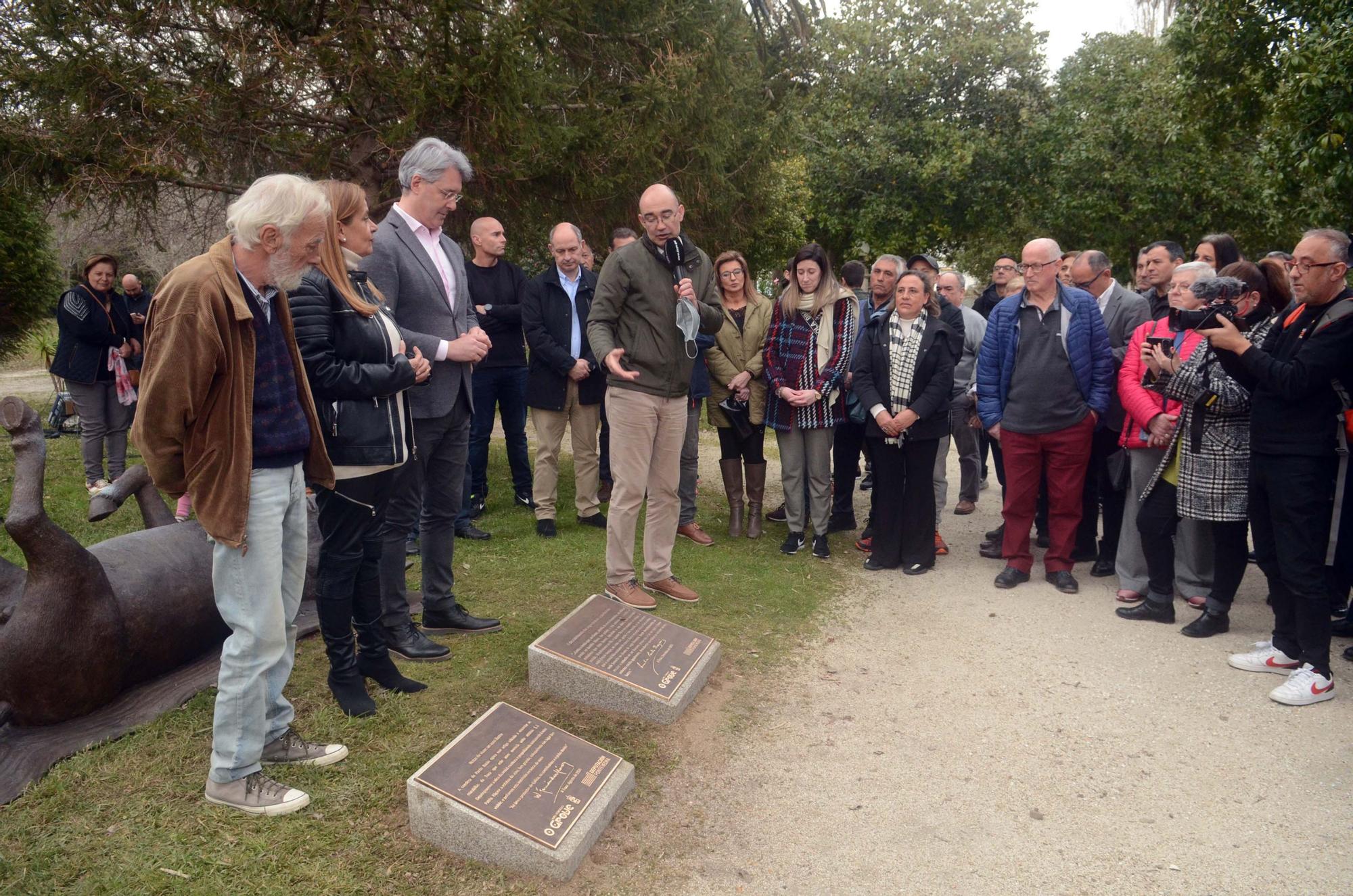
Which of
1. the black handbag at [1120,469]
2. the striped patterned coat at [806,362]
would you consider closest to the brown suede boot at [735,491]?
the striped patterned coat at [806,362]

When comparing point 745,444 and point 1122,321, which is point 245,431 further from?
point 1122,321

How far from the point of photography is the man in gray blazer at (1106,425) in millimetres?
6152

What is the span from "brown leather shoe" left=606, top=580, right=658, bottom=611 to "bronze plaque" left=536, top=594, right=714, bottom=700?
0.46 metres

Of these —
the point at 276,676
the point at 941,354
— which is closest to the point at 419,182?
the point at 276,676

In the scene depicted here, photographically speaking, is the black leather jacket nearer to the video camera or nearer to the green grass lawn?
the green grass lawn

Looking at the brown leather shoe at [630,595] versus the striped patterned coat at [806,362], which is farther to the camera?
the striped patterned coat at [806,362]

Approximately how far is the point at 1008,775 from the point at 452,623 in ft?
9.35

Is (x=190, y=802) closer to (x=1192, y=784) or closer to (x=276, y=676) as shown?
(x=276, y=676)

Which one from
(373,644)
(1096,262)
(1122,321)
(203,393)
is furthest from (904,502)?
(203,393)

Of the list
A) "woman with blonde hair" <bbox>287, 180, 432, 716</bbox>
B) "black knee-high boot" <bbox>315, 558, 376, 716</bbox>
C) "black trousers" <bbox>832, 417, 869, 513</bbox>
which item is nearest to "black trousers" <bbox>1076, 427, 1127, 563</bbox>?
"black trousers" <bbox>832, 417, 869, 513</bbox>

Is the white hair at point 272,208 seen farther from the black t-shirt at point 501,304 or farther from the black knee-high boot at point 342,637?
the black t-shirt at point 501,304

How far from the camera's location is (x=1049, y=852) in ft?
10.5

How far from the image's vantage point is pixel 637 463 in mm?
5145

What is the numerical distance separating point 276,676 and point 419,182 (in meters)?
2.28
